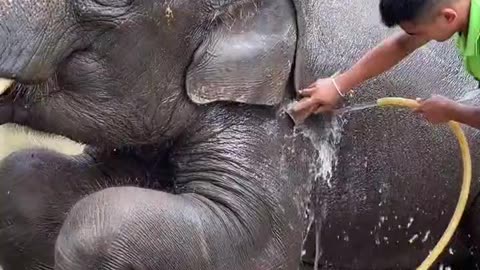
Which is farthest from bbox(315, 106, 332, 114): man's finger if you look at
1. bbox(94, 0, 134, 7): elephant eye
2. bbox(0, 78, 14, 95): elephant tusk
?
bbox(0, 78, 14, 95): elephant tusk

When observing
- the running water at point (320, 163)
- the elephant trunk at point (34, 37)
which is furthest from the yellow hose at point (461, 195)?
the elephant trunk at point (34, 37)

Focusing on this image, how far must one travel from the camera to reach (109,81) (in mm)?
2566

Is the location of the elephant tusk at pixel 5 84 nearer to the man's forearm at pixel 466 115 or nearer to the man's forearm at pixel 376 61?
the man's forearm at pixel 376 61

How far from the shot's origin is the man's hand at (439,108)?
2.66m

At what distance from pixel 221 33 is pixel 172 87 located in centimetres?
15

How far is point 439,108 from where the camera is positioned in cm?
266

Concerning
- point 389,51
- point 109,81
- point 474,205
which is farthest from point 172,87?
point 474,205

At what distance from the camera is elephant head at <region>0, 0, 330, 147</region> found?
2535 mm

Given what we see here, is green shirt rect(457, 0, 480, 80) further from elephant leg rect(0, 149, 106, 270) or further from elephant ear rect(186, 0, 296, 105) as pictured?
elephant leg rect(0, 149, 106, 270)

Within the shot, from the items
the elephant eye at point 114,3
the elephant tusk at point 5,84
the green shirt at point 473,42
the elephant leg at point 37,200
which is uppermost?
the elephant eye at point 114,3

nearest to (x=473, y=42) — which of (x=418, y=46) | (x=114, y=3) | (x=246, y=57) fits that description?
(x=418, y=46)

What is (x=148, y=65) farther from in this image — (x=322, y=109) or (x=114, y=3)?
(x=322, y=109)

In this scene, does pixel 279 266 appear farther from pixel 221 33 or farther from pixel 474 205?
pixel 474 205

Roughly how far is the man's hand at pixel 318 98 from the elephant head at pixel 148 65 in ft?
0.12
